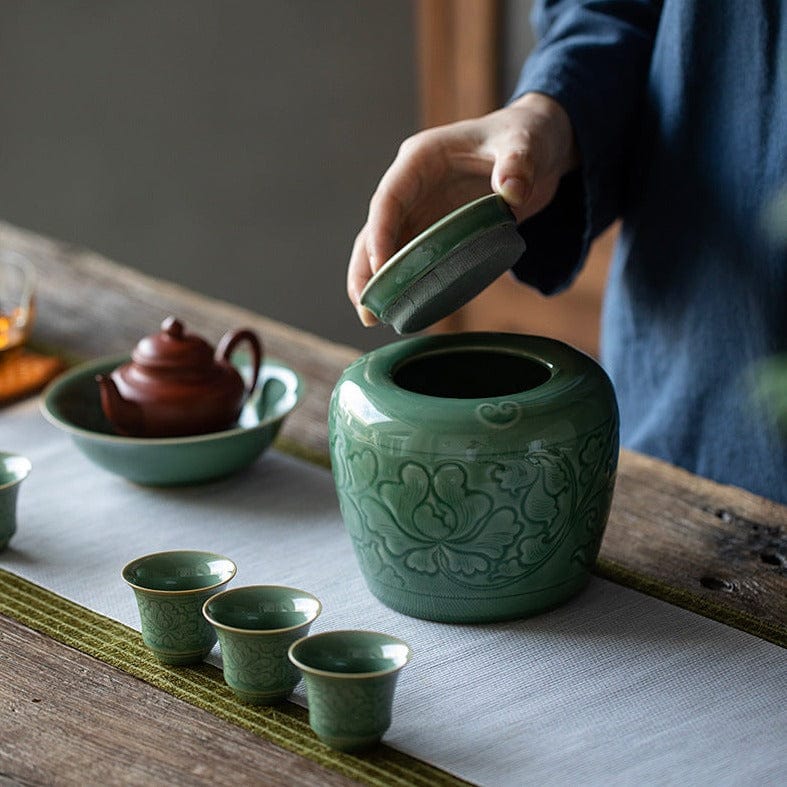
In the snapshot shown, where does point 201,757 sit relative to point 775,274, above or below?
below

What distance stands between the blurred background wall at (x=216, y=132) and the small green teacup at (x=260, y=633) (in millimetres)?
2415

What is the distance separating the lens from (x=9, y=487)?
3.23 feet

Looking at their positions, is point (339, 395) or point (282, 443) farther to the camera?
point (282, 443)

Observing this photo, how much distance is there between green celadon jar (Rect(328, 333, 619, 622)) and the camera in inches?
31.9

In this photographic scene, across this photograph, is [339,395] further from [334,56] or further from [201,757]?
[334,56]

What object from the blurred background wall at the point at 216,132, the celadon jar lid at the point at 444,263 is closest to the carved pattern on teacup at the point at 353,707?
the celadon jar lid at the point at 444,263

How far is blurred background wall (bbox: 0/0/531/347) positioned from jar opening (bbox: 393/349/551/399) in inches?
87.1

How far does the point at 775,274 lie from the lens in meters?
1.17

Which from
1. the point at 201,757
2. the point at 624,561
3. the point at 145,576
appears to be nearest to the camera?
the point at 201,757

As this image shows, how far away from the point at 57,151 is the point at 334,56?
75 cm

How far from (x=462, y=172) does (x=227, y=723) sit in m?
0.51

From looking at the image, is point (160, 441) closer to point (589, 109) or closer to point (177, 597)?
point (177, 597)

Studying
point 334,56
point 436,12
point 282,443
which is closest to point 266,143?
point 334,56

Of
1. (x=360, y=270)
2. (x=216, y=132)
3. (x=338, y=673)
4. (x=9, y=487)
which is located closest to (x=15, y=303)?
(x=9, y=487)
